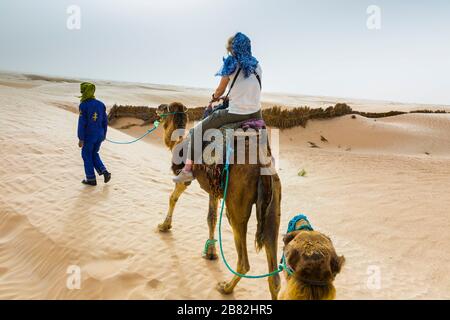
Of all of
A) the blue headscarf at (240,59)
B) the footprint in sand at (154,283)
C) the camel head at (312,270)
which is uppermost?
the blue headscarf at (240,59)

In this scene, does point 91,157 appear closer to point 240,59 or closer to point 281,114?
point 240,59

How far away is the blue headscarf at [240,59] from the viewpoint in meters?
4.16

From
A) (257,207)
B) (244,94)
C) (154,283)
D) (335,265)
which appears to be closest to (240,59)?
(244,94)

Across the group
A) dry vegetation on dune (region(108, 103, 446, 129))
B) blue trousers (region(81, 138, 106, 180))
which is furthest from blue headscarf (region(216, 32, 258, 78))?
dry vegetation on dune (region(108, 103, 446, 129))

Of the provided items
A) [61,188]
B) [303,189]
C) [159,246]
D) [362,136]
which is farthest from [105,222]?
[362,136]

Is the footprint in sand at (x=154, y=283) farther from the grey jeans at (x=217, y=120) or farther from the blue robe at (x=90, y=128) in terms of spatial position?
the blue robe at (x=90, y=128)

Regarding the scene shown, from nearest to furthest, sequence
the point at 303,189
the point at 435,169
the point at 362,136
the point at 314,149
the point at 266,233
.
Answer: the point at 266,233 → the point at 303,189 → the point at 435,169 → the point at 314,149 → the point at 362,136

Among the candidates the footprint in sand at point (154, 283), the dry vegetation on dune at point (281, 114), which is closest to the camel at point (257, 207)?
the footprint in sand at point (154, 283)

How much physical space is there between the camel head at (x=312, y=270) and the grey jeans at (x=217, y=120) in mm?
2327

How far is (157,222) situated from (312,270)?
469cm

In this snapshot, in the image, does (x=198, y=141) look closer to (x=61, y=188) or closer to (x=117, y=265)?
(x=117, y=265)

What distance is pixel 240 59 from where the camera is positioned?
165 inches

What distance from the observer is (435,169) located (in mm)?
11914

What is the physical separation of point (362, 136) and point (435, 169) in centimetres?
585
